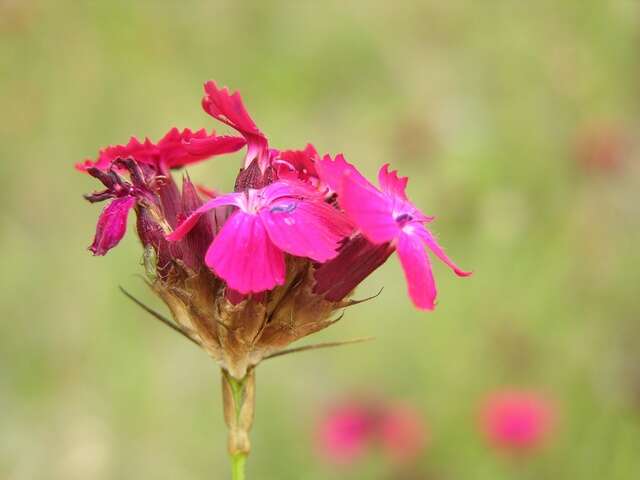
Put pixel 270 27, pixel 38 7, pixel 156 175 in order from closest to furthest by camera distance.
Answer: pixel 156 175 < pixel 38 7 < pixel 270 27

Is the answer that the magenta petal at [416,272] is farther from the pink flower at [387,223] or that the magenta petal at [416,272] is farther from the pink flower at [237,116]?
the pink flower at [237,116]

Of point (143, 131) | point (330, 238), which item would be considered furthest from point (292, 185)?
point (143, 131)

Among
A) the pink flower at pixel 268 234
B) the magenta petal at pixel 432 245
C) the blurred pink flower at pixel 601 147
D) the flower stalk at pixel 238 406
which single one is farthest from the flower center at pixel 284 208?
the blurred pink flower at pixel 601 147

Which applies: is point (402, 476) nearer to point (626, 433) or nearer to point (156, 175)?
point (626, 433)

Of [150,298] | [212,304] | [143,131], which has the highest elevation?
[143,131]

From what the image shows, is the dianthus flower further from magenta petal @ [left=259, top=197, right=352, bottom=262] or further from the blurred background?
the blurred background

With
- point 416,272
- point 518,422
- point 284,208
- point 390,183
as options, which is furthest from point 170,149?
point 518,422
